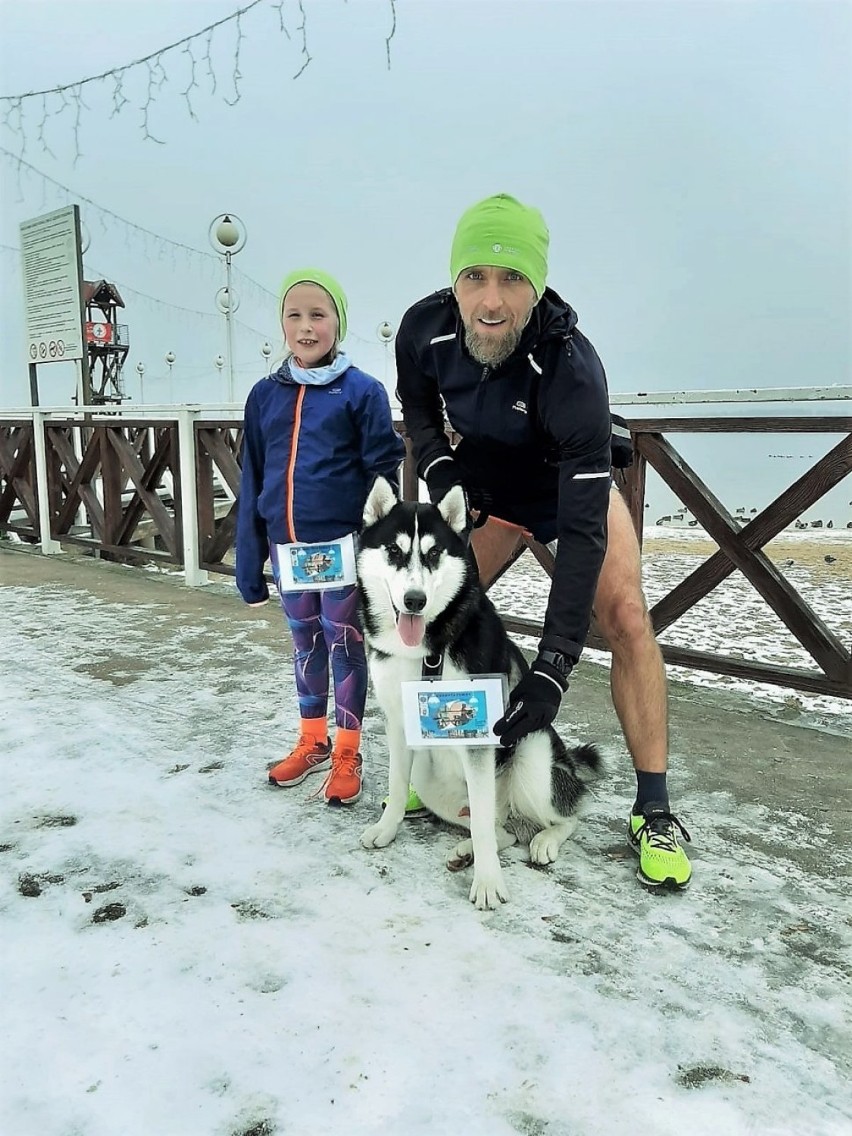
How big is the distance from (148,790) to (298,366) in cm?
149

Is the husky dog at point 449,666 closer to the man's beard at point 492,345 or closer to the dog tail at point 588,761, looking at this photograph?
the dog tail at point 588,761

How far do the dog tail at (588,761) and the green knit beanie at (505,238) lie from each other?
1418mm

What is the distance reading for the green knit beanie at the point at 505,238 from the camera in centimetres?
195

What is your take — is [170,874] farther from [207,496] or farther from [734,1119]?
[207,496]

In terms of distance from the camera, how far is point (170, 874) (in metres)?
1.98

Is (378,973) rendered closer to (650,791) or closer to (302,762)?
(650,791)

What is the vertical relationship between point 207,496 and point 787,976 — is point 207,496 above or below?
above

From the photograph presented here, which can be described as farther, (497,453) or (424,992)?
(497,453)

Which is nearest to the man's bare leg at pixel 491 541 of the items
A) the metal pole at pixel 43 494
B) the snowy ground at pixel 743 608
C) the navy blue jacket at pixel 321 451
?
the navy blue jacket at pixel 321 451

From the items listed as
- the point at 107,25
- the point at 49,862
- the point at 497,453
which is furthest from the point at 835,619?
the point at 107,25

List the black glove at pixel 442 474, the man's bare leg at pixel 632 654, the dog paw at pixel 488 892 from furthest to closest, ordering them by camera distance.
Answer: the black glove at pixel 442 474 < the man's bare leg at pixel 632 654 < the dog paw at pixel 488 892

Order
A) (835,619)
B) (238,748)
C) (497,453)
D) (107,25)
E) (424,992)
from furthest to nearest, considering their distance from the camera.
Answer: (107,25)
(835,619)
(238,748)
(497,453)
(424,992)

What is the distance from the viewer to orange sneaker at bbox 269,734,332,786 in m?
2.54

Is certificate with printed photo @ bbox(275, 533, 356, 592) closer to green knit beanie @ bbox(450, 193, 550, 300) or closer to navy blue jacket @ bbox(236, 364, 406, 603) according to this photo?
navy blue jacket @ bbox(236, 364, 406, 603)
